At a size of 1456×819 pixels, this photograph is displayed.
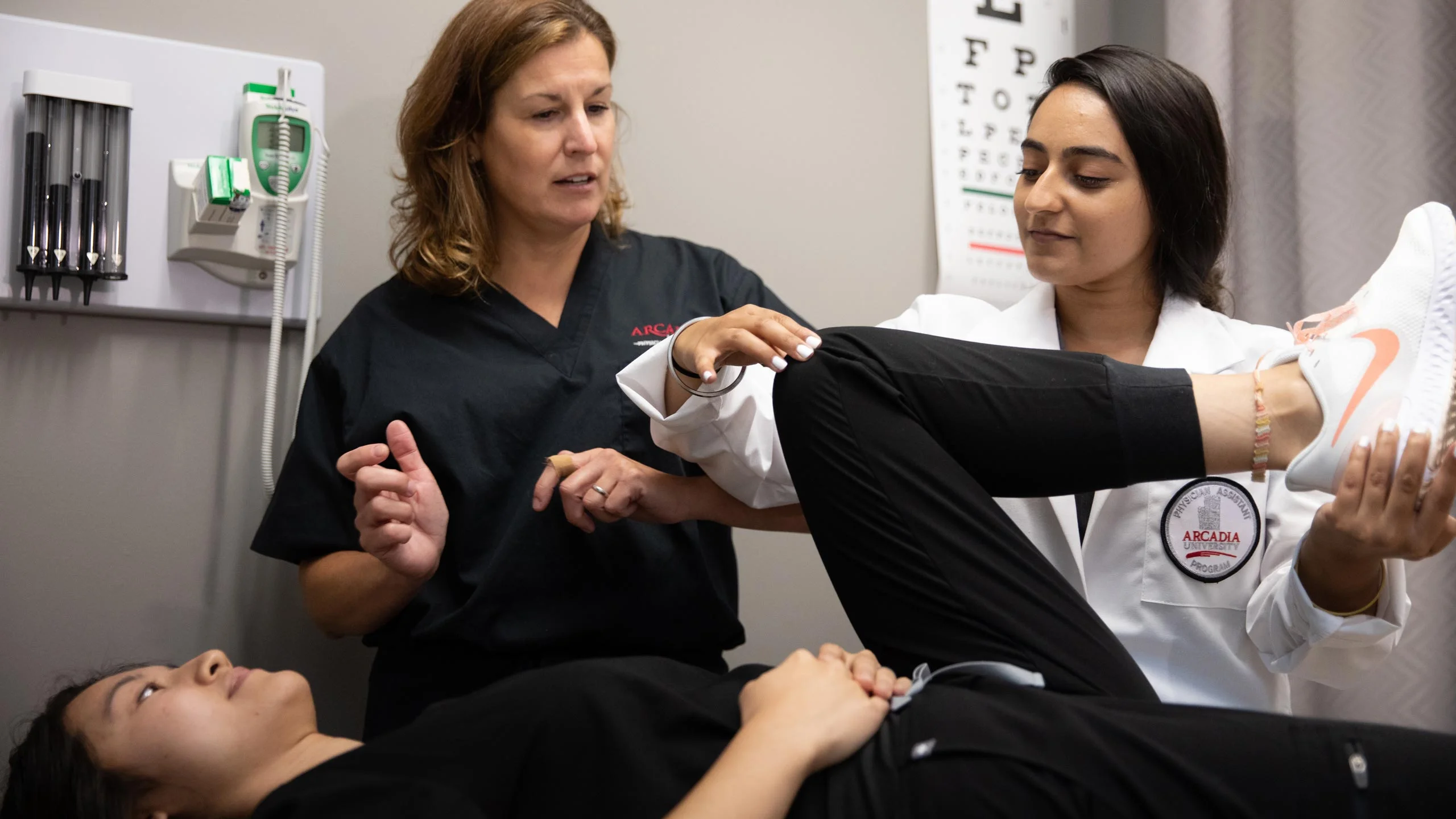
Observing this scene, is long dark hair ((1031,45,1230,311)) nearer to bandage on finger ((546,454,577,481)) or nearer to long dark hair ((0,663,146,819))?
Answer: bandage on finger ((546,454,577,481))

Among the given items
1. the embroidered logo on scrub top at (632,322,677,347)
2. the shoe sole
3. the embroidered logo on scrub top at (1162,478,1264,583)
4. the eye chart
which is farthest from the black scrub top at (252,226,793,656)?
the shoe sole

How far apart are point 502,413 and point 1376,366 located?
902mm

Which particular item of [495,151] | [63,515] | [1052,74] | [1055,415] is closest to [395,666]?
[63,515]

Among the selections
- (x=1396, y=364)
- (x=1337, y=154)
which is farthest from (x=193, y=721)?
(x=1337, y=154)

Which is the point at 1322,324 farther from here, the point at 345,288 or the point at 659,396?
the point at 345,288

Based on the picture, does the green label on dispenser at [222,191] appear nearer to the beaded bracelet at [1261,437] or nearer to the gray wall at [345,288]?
the gray wall at [345,288]

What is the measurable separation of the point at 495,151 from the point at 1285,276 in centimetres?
118

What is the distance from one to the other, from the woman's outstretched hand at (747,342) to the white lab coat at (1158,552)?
6cm

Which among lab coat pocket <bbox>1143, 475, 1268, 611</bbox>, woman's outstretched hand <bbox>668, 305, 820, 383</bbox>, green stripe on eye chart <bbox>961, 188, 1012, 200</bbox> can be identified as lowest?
lab coat pocket <bbox>1143, 475, 1268, 611</bbox>

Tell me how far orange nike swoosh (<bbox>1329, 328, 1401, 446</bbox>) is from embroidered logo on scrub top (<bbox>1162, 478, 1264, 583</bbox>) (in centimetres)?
30

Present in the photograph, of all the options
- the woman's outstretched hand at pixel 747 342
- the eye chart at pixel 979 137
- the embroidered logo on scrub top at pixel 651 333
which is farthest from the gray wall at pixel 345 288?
the woman's outstretched hand at pixel 747 342

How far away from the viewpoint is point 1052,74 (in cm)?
133

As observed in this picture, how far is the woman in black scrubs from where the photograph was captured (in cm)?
129

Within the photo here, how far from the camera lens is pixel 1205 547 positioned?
45.9 inches
